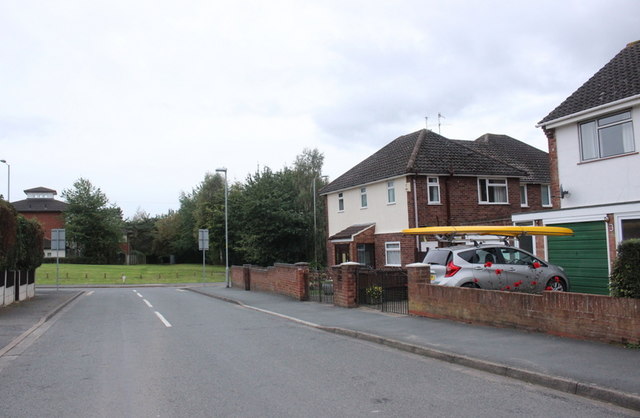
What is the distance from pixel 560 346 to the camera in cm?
848

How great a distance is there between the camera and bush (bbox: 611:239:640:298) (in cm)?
823

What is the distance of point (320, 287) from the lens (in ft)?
61.4

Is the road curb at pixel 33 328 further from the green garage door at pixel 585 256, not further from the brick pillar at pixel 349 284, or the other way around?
the green garage door at pixel 585 256

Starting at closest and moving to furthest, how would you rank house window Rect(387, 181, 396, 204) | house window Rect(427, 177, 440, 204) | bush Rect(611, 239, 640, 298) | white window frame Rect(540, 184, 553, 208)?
1. bush Rect(611, 239, 640, 298)
2. house window Rect(427, 177, 440, 204)
3. house window Rect(387, 181, 396, 204)
4. white window frame Rect(540, 184, 553, 208)

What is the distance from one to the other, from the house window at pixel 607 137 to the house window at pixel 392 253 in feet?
36.1

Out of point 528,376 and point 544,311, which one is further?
point 544,311

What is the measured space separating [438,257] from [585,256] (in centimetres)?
430

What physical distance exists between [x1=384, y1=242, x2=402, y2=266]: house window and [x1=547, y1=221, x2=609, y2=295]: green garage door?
34.2ft

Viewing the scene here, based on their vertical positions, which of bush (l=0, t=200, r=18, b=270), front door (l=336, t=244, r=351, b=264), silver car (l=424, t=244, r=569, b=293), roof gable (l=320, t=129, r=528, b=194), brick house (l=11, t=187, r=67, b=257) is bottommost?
silver car (l=424, t=244, r=569, b=293)

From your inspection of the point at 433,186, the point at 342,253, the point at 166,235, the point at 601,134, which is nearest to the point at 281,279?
the point at 342,253

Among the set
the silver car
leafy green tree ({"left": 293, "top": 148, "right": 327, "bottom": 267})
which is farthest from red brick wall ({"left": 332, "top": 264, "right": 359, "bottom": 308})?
leafy green tree ({"left": 293, "top": 148, "right": 327, "bottom": 267})

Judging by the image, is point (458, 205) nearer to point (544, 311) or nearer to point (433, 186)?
point (433, 186)

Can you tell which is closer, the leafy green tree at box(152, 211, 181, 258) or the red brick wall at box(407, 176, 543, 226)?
the red brick wall at box(407, 176, 543, 226)

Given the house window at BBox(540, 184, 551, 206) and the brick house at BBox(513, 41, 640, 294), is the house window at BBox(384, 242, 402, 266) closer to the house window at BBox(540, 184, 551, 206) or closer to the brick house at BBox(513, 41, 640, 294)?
the brick house at BBox(513, 41, 640, 294)
